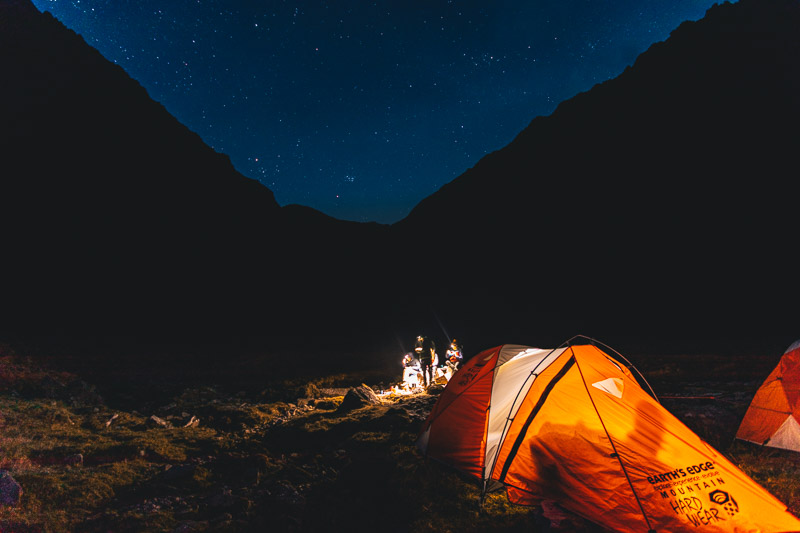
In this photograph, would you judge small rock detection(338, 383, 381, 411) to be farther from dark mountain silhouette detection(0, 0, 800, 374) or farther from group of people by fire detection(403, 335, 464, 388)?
dark mountain silhouette detection(0, 0, 800, 374)

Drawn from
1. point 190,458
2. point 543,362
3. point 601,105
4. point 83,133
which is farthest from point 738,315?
point 83,133

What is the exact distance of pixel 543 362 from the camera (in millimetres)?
5590

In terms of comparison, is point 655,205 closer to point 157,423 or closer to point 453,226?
point 453,226

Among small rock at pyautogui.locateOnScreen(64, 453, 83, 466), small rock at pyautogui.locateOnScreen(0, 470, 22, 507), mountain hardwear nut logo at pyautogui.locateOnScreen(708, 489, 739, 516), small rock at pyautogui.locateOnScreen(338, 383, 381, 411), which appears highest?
small rock at pyautogui.locateOnScreen(0, 470, 22, 507)

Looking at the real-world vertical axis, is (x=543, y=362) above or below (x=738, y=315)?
above

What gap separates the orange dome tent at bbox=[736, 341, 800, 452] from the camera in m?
6.45

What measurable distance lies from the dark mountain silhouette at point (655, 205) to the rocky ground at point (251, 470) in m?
38.7

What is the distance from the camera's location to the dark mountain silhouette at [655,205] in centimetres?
5250

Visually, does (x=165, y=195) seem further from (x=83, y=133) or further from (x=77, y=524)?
(x=77, y=524)

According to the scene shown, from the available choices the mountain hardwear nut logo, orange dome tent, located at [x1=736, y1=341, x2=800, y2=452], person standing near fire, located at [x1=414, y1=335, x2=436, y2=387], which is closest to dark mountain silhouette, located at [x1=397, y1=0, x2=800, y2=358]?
person standing near fire, located at [x1=414, y1=335, x2=436, y2=387]

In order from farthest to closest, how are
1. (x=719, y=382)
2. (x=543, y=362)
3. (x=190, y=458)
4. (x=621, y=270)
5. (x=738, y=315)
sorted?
(x=621, y=270), (x=738, y=315), (x=719, y=382), (x=190, y=458), (x=543, y=362)

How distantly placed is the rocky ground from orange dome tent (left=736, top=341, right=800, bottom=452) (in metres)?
0.30

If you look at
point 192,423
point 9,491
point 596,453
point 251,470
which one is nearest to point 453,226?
point 192,423

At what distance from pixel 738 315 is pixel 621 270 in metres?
17.7
